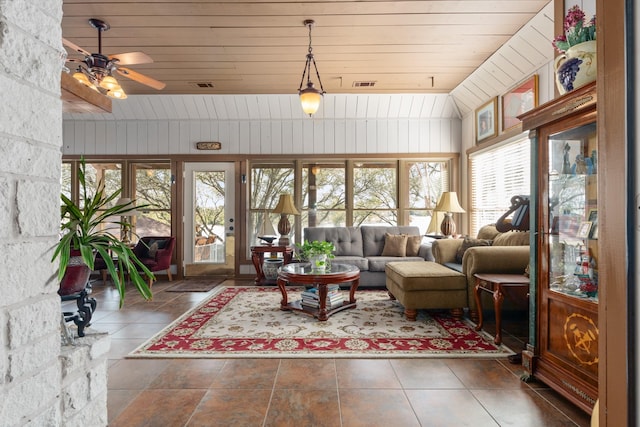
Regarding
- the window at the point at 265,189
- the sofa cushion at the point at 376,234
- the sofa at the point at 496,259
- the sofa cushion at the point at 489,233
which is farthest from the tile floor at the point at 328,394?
the window at the point at 265,189

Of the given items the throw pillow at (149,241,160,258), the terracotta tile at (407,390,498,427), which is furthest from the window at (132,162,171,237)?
the terracotta tile at (407,390,498,427)

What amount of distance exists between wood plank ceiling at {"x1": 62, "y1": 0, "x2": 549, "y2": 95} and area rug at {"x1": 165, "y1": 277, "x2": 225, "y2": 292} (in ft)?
9.87

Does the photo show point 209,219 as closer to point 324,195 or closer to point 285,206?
point 285,206

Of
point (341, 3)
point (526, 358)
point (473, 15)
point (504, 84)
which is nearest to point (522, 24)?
point (473, 15)

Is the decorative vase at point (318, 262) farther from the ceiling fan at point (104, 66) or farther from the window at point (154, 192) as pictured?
the window at point (154, 192)

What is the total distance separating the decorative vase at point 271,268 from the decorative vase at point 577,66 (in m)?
4.41

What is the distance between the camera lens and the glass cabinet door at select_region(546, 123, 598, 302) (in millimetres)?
1942

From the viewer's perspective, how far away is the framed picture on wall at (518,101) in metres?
4.06

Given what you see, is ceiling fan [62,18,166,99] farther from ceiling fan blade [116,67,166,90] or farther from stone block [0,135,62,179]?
stone block [0,135,62,179]

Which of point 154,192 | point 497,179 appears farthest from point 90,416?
point 154,192

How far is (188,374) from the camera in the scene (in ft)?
7.91

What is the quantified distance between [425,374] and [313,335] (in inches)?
42.1

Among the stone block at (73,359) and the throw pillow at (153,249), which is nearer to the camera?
the stone block at (73,359)

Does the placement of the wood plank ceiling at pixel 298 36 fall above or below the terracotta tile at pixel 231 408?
above
